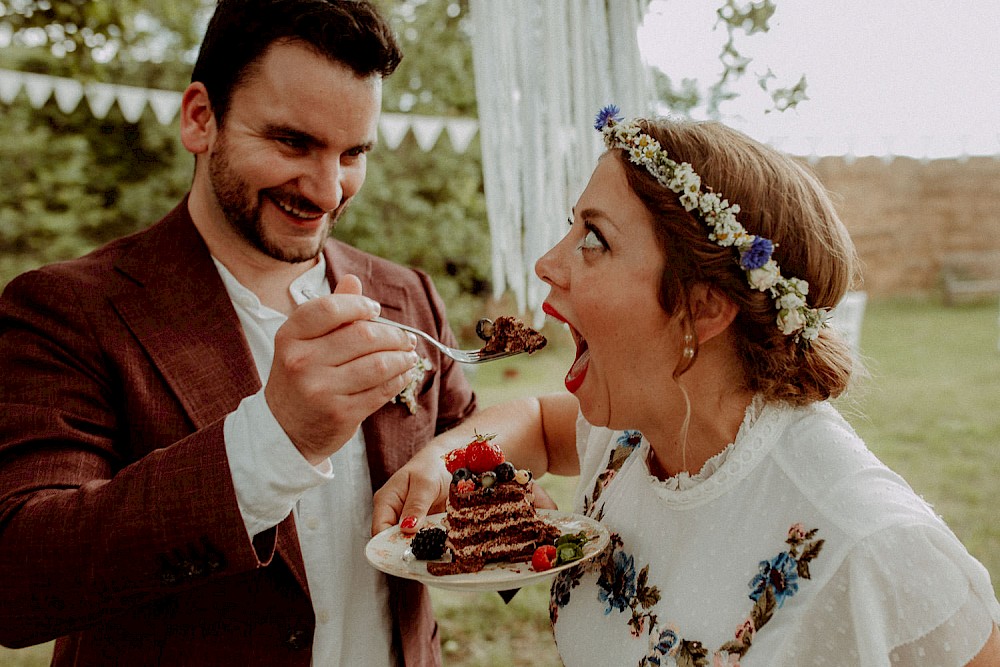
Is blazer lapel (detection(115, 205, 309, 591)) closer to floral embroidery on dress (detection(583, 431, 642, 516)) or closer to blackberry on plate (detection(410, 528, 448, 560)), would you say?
blackberry on plate (detection(410, 528, 448, 560))

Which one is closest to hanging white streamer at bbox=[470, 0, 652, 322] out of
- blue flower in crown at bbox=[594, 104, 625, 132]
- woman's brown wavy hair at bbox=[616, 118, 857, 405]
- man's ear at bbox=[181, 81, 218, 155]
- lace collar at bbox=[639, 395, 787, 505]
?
blue flower in crown at bbox=[594, 104, 625, 132]

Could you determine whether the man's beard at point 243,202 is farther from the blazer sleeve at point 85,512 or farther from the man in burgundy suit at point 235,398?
the blazer sleeve at point 85,512

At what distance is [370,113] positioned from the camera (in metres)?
2.27

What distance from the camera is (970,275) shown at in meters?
16.7

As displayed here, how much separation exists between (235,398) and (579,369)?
902 millimetres

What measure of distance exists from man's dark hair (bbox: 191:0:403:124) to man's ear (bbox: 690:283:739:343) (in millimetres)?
1106

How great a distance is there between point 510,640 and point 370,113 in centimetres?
384

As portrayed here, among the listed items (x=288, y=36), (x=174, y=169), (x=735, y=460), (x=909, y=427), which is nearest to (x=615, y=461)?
(x=735, y=460)

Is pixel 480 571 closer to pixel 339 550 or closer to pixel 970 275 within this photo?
pixel 339 550

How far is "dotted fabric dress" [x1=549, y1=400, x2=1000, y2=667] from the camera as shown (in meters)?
1.58

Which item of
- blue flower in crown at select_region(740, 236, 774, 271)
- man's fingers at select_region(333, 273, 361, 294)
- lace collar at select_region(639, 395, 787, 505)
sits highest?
man's fingers at select_region(333, 273, 361, 294)

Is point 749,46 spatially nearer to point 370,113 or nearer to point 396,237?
point 370,113

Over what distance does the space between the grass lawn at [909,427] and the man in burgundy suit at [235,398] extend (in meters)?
1.41

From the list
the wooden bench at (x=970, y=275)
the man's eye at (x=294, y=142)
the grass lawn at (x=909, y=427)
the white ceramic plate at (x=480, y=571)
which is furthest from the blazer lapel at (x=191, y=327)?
the wooden bench at (x=970, y=275)
